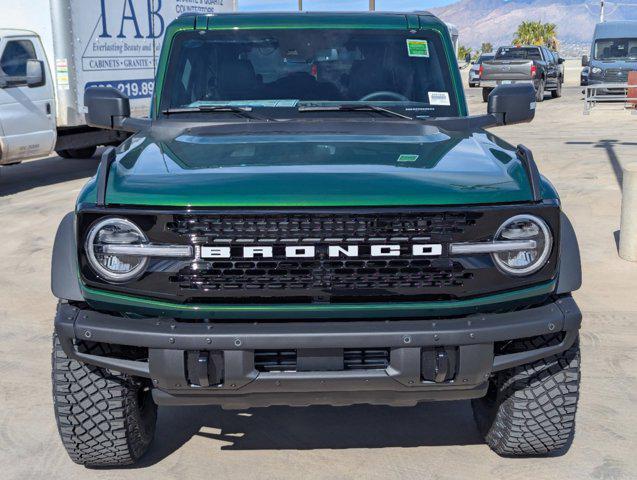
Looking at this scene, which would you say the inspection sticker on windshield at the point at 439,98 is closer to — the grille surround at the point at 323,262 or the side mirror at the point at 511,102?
the side mirror at the point at 511,102

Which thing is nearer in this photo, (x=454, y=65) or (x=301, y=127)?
(x=301, y=127)

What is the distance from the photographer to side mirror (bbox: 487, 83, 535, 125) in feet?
15.9

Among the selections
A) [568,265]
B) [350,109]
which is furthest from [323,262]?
[350,109]

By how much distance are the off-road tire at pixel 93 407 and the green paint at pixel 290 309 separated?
16.6 inches

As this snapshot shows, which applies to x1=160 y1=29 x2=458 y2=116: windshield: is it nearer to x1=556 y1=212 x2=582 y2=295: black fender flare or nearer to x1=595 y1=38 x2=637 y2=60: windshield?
x1=556 y1=212 x2=582 y2=295: black fender flare

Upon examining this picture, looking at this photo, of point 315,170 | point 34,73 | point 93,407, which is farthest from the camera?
point 34,73

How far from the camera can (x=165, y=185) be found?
3398 millimetres

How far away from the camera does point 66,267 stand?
3.53 m

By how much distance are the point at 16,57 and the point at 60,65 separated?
0.68 meters

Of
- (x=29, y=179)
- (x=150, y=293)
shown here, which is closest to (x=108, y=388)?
(x=150, y=293)

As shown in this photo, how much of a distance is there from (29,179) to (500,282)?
11.5 m

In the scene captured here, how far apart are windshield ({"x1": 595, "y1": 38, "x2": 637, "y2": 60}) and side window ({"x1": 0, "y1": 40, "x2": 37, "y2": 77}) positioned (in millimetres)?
20109

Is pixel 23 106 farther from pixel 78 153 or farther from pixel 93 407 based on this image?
pixel 93 407

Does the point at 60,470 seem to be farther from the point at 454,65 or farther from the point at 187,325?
the point at 454,65
